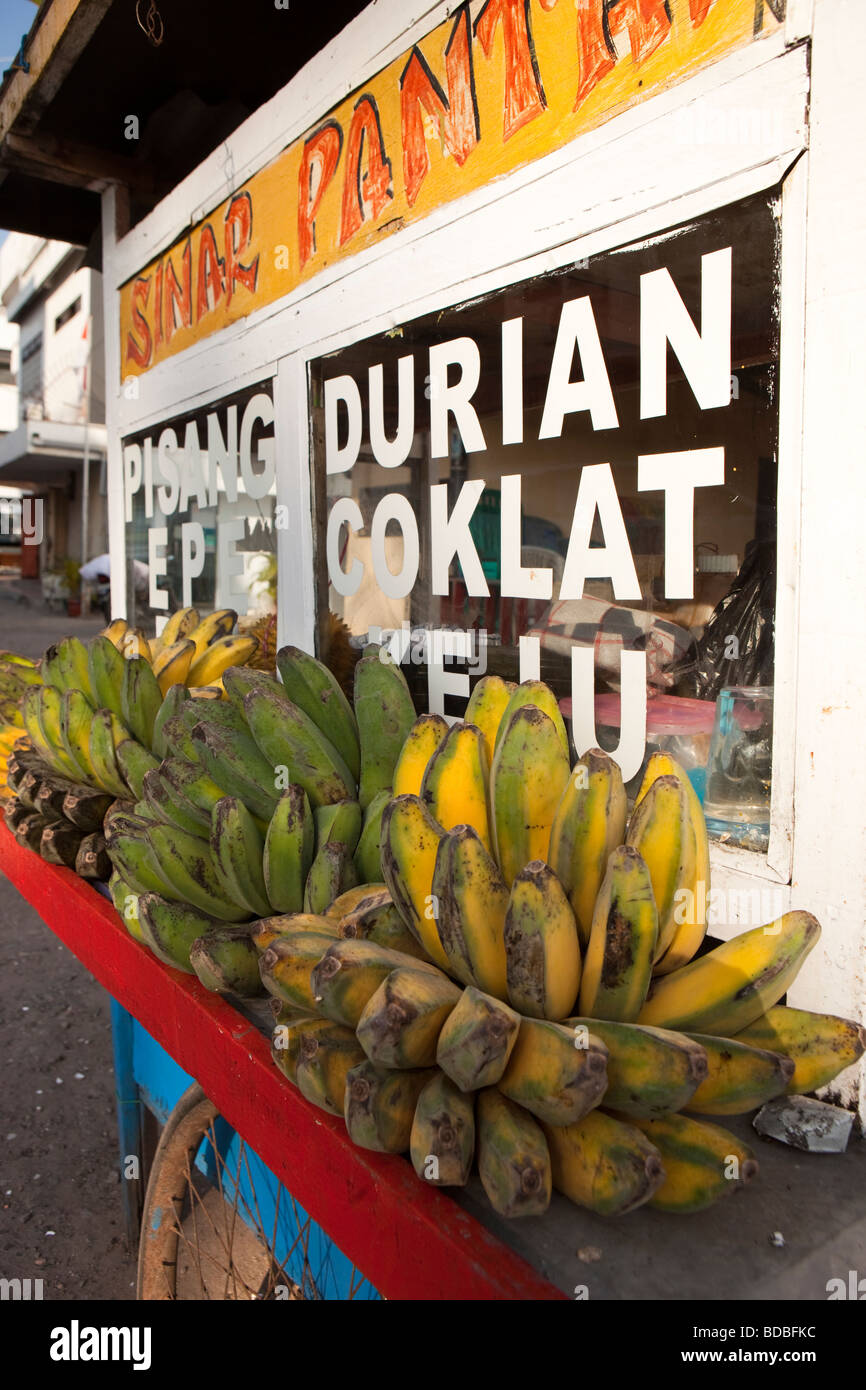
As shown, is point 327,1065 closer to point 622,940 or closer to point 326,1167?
point 326,1167

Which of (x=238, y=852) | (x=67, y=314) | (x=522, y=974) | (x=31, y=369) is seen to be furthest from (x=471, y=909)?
(x=31, y=369)

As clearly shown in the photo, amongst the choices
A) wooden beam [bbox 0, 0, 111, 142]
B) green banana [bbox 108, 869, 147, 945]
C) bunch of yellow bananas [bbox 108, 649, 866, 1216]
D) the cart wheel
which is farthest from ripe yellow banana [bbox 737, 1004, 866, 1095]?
wooden beam [bbox 0, 0, 111, 142]

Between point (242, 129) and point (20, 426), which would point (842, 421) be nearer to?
point (242, 129)

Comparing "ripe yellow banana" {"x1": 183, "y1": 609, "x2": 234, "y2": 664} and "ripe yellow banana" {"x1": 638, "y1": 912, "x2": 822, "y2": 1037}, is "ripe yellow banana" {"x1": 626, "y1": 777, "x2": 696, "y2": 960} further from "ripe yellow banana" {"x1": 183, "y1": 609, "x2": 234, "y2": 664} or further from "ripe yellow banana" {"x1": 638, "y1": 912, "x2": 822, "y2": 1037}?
"ripe yellow banana" {"x1": 183, "y1": 609, "x2": 234, "y2": 664}

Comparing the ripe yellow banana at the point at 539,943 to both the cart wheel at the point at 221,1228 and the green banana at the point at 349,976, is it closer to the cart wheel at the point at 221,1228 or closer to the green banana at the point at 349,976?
the green banana at the point at 349,976

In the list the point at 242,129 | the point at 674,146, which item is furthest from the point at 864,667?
the point at 242,129

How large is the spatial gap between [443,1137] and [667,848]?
431 millimetres

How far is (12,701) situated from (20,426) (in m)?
22.2

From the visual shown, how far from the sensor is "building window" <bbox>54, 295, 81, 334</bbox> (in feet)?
71.1

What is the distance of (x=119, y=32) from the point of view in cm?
321

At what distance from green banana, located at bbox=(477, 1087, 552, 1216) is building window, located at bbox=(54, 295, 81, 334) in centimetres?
2434

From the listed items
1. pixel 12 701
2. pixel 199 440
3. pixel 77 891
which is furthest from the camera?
pixel 199 440

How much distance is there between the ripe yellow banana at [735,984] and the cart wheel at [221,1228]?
0.96m

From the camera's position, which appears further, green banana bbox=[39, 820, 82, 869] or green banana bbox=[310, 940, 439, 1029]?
green banana bbox=[39, 820, 82, 869]
